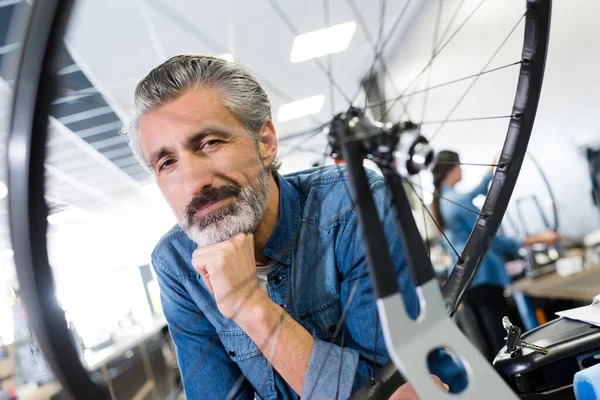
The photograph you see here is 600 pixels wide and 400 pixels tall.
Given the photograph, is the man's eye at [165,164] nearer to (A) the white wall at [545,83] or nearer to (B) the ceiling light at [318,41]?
(A) the white wall at [545,83]

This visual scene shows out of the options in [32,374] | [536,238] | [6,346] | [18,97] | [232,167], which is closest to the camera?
[18,97]

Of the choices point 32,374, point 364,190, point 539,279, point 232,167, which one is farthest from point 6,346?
point 539,279

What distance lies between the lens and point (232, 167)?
0.66 metres

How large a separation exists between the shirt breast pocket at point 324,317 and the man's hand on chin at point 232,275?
0.11 metres

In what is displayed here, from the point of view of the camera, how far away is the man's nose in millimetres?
610

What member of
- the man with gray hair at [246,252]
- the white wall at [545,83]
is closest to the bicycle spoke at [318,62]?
the man with gray hair at [246,252]

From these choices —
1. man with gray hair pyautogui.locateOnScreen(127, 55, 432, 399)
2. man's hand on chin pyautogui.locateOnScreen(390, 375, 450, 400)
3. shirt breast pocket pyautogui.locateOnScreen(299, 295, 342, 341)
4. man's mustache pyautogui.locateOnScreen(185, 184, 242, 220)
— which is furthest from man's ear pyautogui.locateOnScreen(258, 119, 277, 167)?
man's hand on chin pyautogui.locateOnScreen(390, 375, 450, 400)

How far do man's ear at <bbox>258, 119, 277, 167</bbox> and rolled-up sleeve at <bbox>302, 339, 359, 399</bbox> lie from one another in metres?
0.31

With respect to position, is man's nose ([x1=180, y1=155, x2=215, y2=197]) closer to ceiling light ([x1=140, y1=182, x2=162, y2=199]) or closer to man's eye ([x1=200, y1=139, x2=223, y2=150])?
man's eye ([x1=200, y1=139, x2=223, y2=150])

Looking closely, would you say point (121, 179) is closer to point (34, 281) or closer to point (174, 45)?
point (174, 45)

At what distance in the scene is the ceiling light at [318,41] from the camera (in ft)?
8.55

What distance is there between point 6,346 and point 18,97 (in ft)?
4.71

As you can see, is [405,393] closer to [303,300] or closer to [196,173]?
[303,300]

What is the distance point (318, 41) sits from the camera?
2693mm
